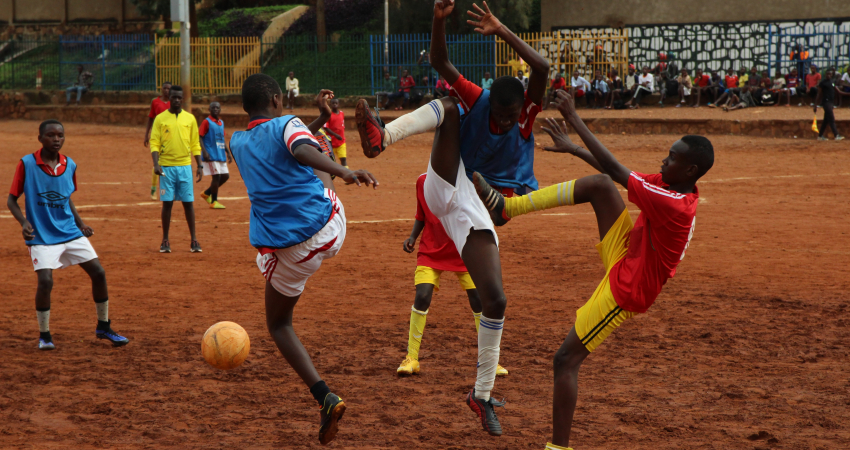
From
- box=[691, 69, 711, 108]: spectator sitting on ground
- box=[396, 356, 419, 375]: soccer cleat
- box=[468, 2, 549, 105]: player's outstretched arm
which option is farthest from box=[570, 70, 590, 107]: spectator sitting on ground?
box=[468, 2, 549, 105]: player's outstretched arm

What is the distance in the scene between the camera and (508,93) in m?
4.80

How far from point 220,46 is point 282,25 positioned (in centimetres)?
1010

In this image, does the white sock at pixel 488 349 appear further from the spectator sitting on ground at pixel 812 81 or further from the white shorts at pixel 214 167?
the spectator sitting on ground at pixel 812 81

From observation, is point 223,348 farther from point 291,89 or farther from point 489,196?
point 291,89

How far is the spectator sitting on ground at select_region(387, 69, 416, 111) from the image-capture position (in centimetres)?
3017

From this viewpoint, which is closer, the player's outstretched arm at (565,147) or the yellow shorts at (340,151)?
the player's outstretched arm at (565,147)

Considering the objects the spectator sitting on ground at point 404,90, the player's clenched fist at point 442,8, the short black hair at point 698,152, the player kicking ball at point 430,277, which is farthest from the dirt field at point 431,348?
the spectator sitting on ground at point 404,90

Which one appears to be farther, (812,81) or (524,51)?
(812,81)

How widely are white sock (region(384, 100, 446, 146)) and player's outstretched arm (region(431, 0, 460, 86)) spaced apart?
8.1 inches

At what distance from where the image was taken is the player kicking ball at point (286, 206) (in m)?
4.59

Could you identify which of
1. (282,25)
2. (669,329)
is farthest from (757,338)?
(282,25)

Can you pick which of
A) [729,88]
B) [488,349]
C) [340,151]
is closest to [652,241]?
[488,349]

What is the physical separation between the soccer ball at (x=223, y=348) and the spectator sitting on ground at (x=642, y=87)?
25.3 meters

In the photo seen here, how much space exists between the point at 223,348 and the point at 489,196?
2090mm
